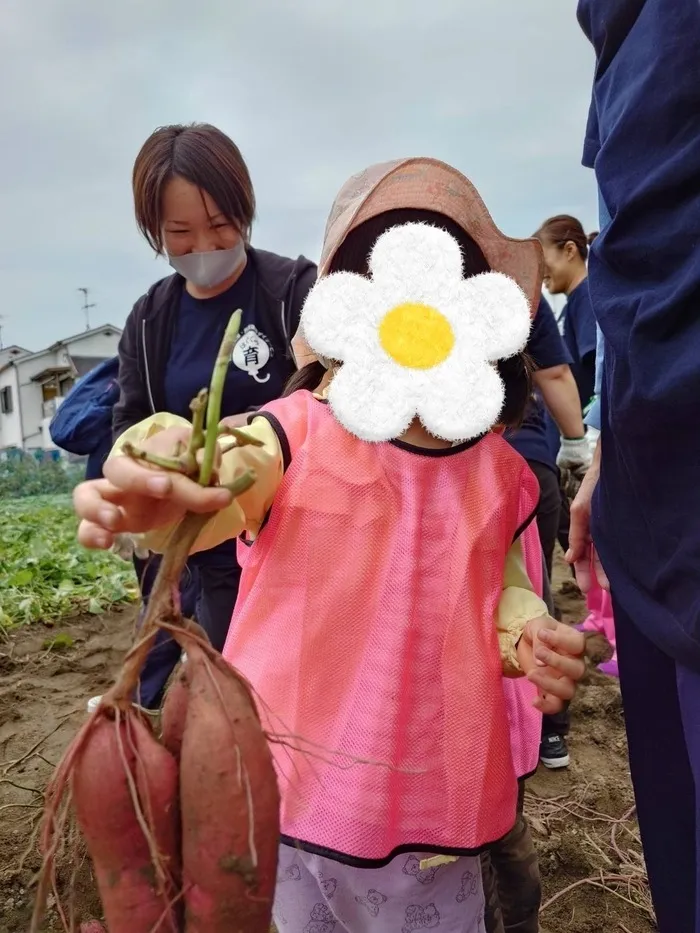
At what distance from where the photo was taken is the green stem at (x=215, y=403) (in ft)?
2.44

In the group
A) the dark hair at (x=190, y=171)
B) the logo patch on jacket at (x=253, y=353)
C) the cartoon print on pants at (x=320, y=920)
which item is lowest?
the cartoon print on pants at (x=320, y=920)

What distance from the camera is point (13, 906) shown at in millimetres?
2088

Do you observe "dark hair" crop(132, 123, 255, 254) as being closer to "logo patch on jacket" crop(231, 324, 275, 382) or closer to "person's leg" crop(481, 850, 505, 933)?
"logo patch on jacket" crop(231, 324, 275, 382)

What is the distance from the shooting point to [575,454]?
129 inches

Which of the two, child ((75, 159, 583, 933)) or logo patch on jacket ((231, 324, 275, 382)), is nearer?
child ((75, 159, 583, 933))

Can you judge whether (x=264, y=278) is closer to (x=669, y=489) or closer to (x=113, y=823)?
(x=669, y=489)

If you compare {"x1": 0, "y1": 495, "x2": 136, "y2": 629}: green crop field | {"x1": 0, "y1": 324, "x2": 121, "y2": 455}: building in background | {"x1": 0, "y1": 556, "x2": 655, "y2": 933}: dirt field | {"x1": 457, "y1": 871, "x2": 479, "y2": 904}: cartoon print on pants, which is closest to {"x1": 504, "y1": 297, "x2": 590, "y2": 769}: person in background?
{"x1": 0, "y1": 556, "x2": 655, "y2": 933}: dirt field

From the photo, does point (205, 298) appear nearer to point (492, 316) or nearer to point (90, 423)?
point (90, 423)

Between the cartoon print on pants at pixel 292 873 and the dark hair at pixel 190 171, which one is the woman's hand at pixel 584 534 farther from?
the dark hair at pixel 190 171

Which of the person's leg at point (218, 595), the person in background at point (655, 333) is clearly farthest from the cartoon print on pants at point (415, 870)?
the person's leg at point (218, 595)

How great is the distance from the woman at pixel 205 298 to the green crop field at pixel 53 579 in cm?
311

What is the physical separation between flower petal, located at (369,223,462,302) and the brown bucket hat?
0.08 meters

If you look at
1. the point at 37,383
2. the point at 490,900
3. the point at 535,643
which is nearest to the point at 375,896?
the point at 490,900

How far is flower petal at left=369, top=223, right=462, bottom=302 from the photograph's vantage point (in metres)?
1.26
